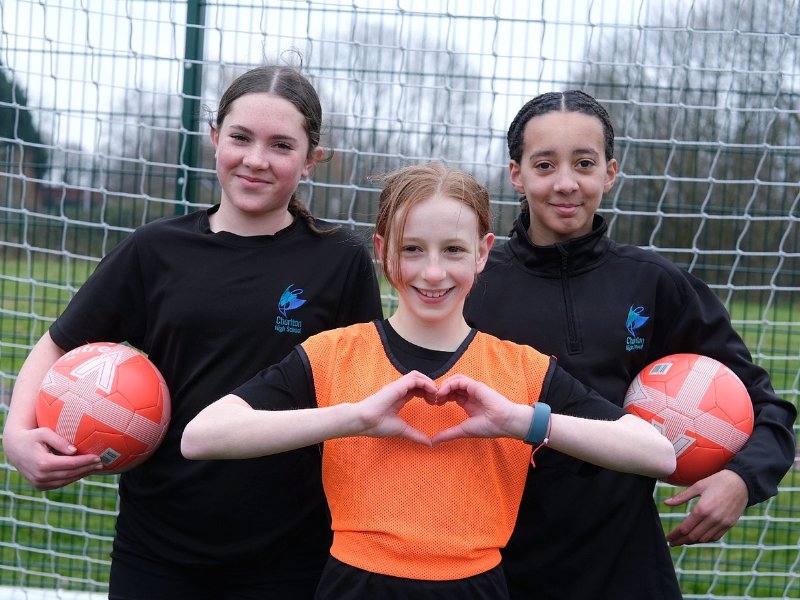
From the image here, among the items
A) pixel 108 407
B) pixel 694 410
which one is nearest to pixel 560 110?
pixel 694 410

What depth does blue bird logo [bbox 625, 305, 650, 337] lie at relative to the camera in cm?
228

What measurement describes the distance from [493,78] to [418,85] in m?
0.35

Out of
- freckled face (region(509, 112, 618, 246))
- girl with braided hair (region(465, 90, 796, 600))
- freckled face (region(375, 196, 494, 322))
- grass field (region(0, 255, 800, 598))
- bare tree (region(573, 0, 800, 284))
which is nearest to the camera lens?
freckled face (region(375, 196, 494, 322))

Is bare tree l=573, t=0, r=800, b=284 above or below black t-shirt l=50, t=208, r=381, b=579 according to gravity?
above

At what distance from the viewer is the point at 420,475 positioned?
1800mm

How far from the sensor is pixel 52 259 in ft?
14.9

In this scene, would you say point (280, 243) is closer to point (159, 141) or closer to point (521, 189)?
point (521, 189)

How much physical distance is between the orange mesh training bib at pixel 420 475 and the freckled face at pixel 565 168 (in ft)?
1.76

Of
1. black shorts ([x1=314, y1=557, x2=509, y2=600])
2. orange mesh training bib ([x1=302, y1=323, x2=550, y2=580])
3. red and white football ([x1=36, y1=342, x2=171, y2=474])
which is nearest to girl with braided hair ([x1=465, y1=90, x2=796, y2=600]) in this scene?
orange mesh training bib ([x1=302, y1=323, x2=550, y2=580])

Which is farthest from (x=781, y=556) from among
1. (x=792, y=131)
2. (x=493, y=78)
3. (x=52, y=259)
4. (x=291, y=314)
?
(x=52, y=259)

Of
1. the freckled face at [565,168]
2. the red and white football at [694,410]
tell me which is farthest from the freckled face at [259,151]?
the red and white football at [694,410]

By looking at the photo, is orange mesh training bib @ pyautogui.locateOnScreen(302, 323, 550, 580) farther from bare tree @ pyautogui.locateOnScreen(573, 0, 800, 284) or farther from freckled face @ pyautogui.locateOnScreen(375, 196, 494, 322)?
bare tree @ pyautogui.locateOnScreen(573, 0, 800, 284)

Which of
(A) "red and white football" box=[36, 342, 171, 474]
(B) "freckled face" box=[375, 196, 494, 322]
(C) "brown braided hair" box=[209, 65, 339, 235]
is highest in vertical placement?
(C) "brown braided hair" box=[209, 65, 339, 235]

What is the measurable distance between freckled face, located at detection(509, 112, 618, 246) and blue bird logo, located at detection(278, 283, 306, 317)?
0.64 meters
